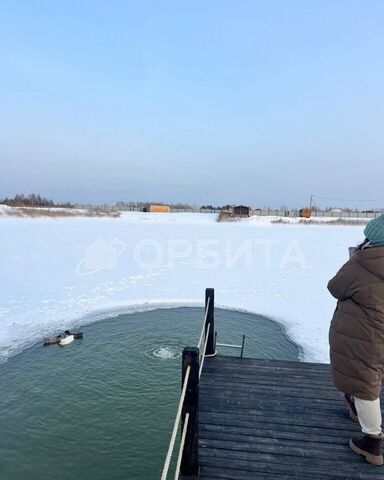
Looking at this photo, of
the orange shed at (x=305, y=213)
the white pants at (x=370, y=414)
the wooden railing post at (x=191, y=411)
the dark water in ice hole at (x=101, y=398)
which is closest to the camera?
the wooden railing post at (x=191, y=411)

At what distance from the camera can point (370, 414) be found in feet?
9.20

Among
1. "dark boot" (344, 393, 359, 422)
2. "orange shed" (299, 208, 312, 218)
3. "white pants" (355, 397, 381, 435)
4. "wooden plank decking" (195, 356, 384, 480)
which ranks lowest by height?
"wooden plank decking" (195, 356, 384, 480)

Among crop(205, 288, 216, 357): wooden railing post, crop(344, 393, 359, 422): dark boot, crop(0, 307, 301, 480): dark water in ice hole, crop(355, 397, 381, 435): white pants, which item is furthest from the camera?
crop(205, 288, 216, 357): wooden railing post

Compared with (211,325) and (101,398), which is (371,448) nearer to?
(211,325)

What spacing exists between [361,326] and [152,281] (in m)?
10.3

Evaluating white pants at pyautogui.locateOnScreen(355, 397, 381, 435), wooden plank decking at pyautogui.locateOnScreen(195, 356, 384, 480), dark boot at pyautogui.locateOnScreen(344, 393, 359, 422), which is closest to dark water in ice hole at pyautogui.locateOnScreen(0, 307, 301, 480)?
wooden plank decking at pyautogui.locateOnScreen(195, 356, 384, 480)

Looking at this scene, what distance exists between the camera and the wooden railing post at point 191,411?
264cm

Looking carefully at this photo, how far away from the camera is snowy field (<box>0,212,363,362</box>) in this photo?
336 inches

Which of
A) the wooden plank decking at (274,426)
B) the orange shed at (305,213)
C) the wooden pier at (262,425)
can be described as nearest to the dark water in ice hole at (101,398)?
the wooden pier at (262,425)

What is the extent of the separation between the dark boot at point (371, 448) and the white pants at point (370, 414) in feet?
0.25

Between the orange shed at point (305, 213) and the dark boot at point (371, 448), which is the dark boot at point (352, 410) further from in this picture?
the orange shed at point (305, 213)

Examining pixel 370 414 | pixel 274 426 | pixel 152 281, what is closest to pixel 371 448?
pixel 370 414

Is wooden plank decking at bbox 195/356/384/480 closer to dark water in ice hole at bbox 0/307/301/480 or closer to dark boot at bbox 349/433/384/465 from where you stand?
dark boot at bbox 349/433/384/465

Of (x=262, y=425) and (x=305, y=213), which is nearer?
(x=262, y=425)
